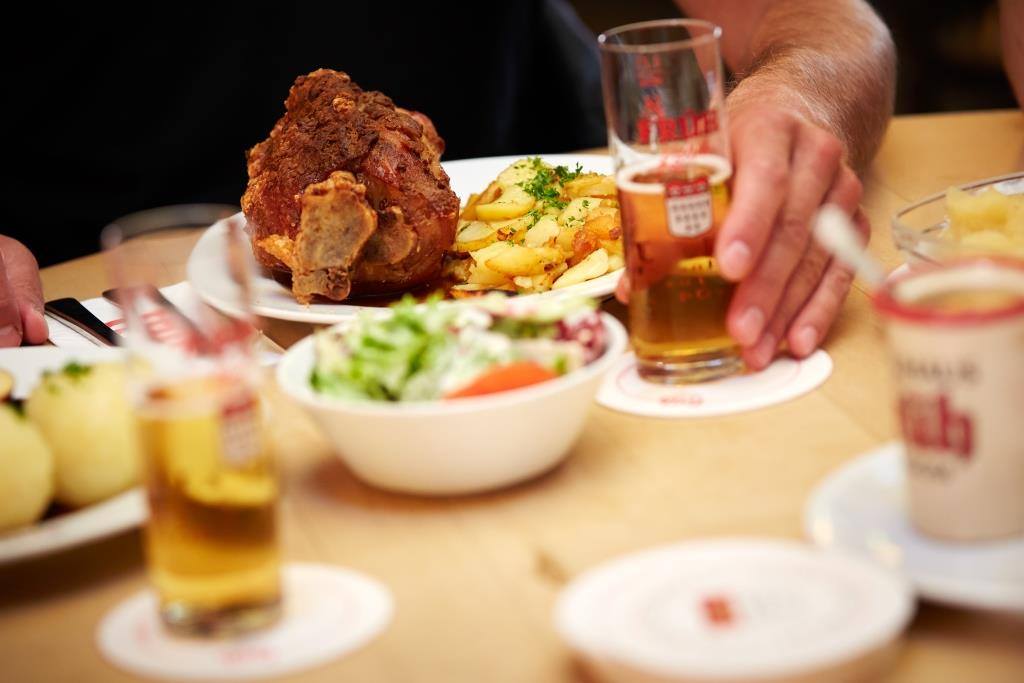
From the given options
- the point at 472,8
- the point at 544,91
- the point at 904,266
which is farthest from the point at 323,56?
the point at 904,266

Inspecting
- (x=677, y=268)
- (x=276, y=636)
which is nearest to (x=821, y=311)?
(x=677, y=268)

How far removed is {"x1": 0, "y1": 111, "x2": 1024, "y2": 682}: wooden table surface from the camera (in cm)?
98

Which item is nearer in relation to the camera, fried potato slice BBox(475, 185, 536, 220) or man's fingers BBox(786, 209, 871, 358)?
man's fingers BBox(786, 209, 871, 358)

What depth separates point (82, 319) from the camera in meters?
1.89

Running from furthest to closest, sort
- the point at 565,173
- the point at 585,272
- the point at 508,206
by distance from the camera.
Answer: the point at 565,173 → the point at 508,206 → the point at 585,272

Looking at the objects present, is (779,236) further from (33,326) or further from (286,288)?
(33,326)

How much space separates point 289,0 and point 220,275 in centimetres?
191

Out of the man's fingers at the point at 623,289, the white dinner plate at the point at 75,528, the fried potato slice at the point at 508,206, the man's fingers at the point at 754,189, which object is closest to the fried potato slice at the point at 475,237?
the fried potato slice at the point at 508,206

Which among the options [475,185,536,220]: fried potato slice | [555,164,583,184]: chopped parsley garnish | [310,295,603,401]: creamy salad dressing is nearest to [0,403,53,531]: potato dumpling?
[310,295,603,401]: creamy salad dressing

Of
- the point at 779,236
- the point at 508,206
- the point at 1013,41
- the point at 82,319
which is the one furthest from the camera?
the point at 1013,41

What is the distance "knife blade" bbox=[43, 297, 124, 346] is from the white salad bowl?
625 mm

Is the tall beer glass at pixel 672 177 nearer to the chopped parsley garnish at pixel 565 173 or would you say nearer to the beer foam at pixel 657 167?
the beer foam at pixel 657 167

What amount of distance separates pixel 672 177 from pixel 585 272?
1.23 ft

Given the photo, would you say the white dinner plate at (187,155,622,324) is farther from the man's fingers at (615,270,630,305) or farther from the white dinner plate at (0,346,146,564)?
the white dinner plate at (0,346,146,564)
